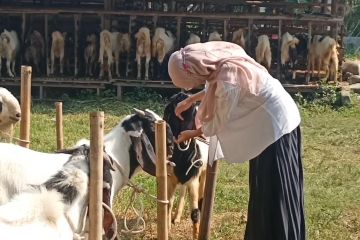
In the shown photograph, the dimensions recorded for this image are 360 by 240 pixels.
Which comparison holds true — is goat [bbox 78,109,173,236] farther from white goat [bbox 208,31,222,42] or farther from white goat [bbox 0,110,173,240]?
white goat [bbox 208,31,222,42]

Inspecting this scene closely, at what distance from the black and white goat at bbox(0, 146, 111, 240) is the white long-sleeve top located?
0.83 metres

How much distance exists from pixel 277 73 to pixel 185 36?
2031 millimetres

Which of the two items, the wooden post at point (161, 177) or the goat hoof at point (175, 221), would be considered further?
the goat hoof at point (175, 221)

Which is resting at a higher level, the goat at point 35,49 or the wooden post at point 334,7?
the wooden post at point 334,7

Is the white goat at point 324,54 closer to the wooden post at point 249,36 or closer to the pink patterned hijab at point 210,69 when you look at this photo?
the wooden post at point 249,36

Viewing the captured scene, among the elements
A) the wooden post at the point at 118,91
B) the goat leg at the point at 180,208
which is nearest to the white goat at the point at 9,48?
the wooden post at the point at 118,91

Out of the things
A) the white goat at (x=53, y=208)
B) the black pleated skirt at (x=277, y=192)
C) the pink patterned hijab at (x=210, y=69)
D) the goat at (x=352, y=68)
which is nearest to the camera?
the white goat at (x=53, y=208)

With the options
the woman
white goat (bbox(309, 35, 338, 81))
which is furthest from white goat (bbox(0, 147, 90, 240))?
white goat (bbox(309, 35, 338, 81))

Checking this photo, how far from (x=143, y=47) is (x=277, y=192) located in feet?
31.8

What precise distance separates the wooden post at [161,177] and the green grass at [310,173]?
62.2 inches

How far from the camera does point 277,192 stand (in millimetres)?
4098

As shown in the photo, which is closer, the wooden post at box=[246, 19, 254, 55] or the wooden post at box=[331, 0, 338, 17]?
the wooden post at box=[246, 19, 254, 55]

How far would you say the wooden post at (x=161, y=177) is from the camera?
4.28 metres

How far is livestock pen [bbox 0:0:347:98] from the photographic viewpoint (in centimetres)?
1352
